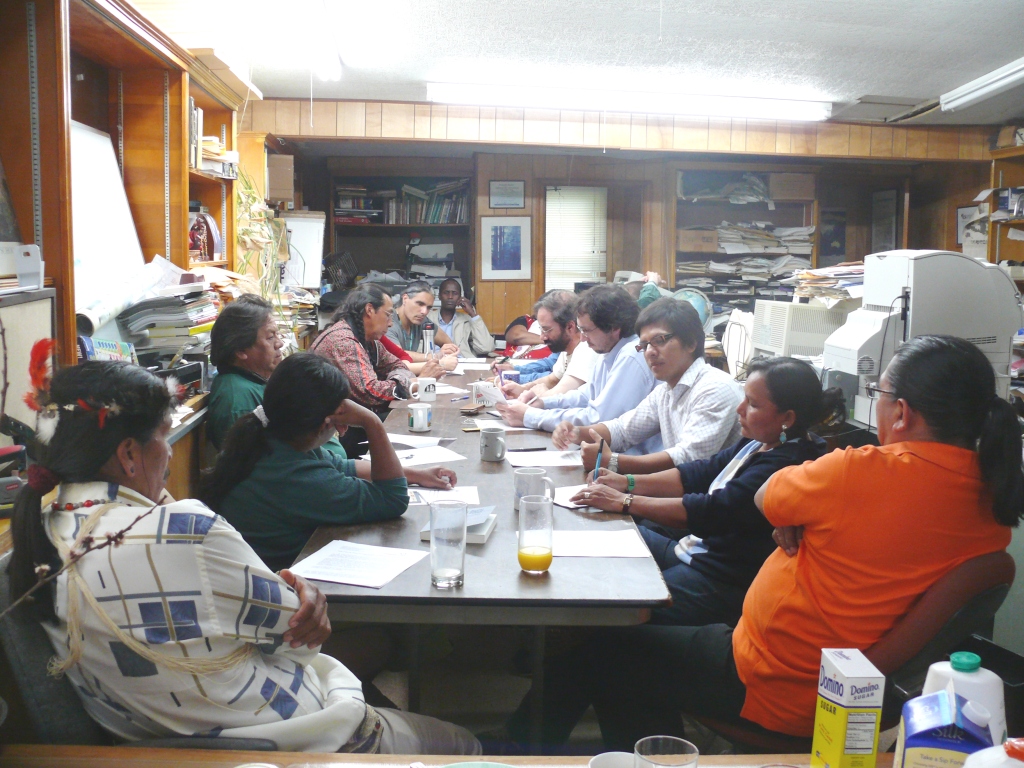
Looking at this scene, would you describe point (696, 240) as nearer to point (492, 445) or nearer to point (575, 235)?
point (575, 235)

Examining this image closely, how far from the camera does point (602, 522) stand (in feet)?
7.18

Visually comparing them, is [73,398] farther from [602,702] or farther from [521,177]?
[521,177]

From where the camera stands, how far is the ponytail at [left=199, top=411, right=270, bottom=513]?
2094 millimetres

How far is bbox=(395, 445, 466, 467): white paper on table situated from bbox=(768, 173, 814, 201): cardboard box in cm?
517

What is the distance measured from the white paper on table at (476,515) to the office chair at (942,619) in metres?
0.89

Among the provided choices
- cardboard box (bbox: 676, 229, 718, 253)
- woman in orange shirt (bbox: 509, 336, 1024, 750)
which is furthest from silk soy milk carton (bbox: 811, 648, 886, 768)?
cardboard box (bbox: 676, 229, 718, 253)

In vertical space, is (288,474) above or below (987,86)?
below

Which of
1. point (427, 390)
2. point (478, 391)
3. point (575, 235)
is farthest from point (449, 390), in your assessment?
point (575, 235)

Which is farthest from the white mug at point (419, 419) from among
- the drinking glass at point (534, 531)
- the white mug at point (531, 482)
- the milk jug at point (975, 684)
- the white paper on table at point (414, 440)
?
the milk jug at point (975, 684)

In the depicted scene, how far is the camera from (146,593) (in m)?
1.13

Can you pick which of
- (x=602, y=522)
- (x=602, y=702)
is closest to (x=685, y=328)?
(x=602, y=522)

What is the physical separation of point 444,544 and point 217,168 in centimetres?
316

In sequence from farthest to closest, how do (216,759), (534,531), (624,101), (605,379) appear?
(624,101) < (605,379) < (534,531) < (216,759)

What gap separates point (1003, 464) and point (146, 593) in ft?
4.65
